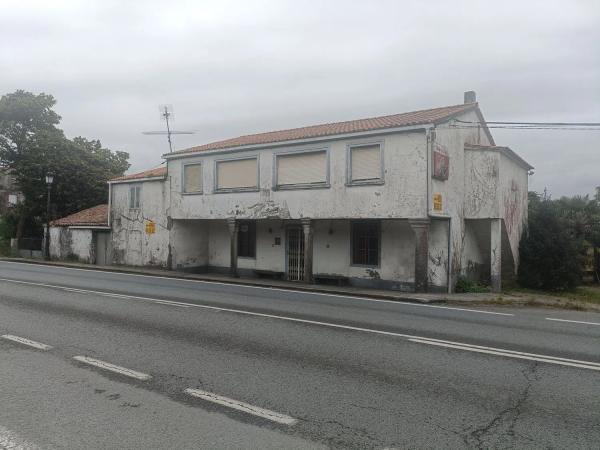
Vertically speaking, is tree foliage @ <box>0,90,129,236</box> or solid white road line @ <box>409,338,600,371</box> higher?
tree foliage @ <box>0,90,129,236</box>

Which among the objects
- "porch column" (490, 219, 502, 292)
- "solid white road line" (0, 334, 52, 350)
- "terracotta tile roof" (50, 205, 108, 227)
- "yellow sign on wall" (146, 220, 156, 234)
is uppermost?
"terracotta tile roof" (50, 205, 108, 227)

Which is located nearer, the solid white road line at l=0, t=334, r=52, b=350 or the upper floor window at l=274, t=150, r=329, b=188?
the solid white road line at l=0, t=334, r=52, b=350

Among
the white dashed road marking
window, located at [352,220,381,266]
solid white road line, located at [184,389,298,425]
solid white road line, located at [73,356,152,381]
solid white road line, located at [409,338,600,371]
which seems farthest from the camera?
window, located at [352,220,381,266]

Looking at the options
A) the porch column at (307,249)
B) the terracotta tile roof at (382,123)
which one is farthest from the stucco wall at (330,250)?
the terracotta tile roof at (382,123)

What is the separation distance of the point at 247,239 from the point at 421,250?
838cm

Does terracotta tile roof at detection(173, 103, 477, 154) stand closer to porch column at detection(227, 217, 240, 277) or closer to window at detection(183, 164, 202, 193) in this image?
window at detection(183, 164, 202, 193)

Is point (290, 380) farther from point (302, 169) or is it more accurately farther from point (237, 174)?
point (237, 174)

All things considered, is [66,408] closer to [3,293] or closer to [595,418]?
[595,418]

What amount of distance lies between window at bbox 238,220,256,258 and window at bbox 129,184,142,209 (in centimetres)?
587

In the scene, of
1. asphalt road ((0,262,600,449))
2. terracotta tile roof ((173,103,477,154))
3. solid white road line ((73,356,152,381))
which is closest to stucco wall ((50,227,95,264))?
terracotta tile roof ((173,103,477,154))

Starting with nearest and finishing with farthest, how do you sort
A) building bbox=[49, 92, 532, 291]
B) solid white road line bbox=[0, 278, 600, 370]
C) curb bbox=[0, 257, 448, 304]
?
solid white road line bbox=[0, 278, 600, 370], curb bbox=[0, 257, 448, 304], building bbox=[49, 92, 532, 291]

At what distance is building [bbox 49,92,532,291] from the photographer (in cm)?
1539

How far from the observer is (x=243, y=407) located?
4.64 metres

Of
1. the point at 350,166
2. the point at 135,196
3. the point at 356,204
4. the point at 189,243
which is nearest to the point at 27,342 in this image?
the point at 356,204
